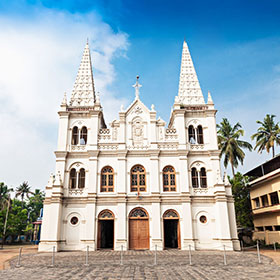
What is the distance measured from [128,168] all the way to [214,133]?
9035 mm

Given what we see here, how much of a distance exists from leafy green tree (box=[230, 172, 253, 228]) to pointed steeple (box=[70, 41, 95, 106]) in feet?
66.3

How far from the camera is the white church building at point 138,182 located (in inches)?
891

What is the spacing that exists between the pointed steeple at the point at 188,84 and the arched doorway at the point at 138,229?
473 inches

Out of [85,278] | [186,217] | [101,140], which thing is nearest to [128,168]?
[101,140]

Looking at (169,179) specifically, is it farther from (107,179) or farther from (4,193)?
(4,193)

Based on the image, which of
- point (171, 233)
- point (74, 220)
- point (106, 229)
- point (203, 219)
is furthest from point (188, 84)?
point (74, 220)

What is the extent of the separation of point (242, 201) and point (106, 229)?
16.5 m

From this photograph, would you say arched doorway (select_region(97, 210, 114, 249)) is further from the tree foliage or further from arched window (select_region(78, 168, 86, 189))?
the tree foliage

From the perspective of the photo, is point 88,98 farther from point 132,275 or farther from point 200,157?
point 132,275

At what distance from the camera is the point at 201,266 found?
13.5 metres

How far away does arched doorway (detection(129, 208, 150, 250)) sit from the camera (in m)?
22.6

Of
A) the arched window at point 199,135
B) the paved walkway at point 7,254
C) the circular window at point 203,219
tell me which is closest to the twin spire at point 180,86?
the arched window at point 199,135

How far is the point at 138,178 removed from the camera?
24.4 m

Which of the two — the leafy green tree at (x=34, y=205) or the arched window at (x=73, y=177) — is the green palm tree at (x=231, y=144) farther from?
the leafy green tree at (x=34, y=205)
